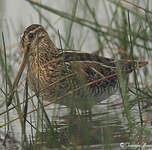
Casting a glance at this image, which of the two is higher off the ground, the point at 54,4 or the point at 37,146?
the point at 54,4

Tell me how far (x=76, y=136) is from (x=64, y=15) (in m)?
1.66

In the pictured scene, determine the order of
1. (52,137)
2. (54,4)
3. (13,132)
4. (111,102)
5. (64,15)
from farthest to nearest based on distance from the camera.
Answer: (54,4) → (111,102) → (64,15) → (13,132) → (52,137)

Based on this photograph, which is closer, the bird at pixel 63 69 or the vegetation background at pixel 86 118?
the vegetation background at pixel 86 118

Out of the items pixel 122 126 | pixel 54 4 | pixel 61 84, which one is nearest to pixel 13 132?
pixel 61 84

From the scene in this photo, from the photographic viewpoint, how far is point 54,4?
7.14 m

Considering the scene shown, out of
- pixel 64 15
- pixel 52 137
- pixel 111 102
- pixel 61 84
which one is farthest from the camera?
pixel 111 102

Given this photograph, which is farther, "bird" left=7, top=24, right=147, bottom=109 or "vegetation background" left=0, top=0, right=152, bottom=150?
"bird" left=7, top=24, right=147, bottom=109

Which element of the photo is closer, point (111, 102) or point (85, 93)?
point (85, 93)

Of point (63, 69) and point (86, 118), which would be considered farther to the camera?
point (63, 69)

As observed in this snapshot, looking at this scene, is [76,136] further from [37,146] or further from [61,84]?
[61,84]

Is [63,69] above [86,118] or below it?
above

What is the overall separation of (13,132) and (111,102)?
1.40m

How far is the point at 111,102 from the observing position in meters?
4.84

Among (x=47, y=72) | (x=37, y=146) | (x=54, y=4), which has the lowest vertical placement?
(x=37, y=146)
